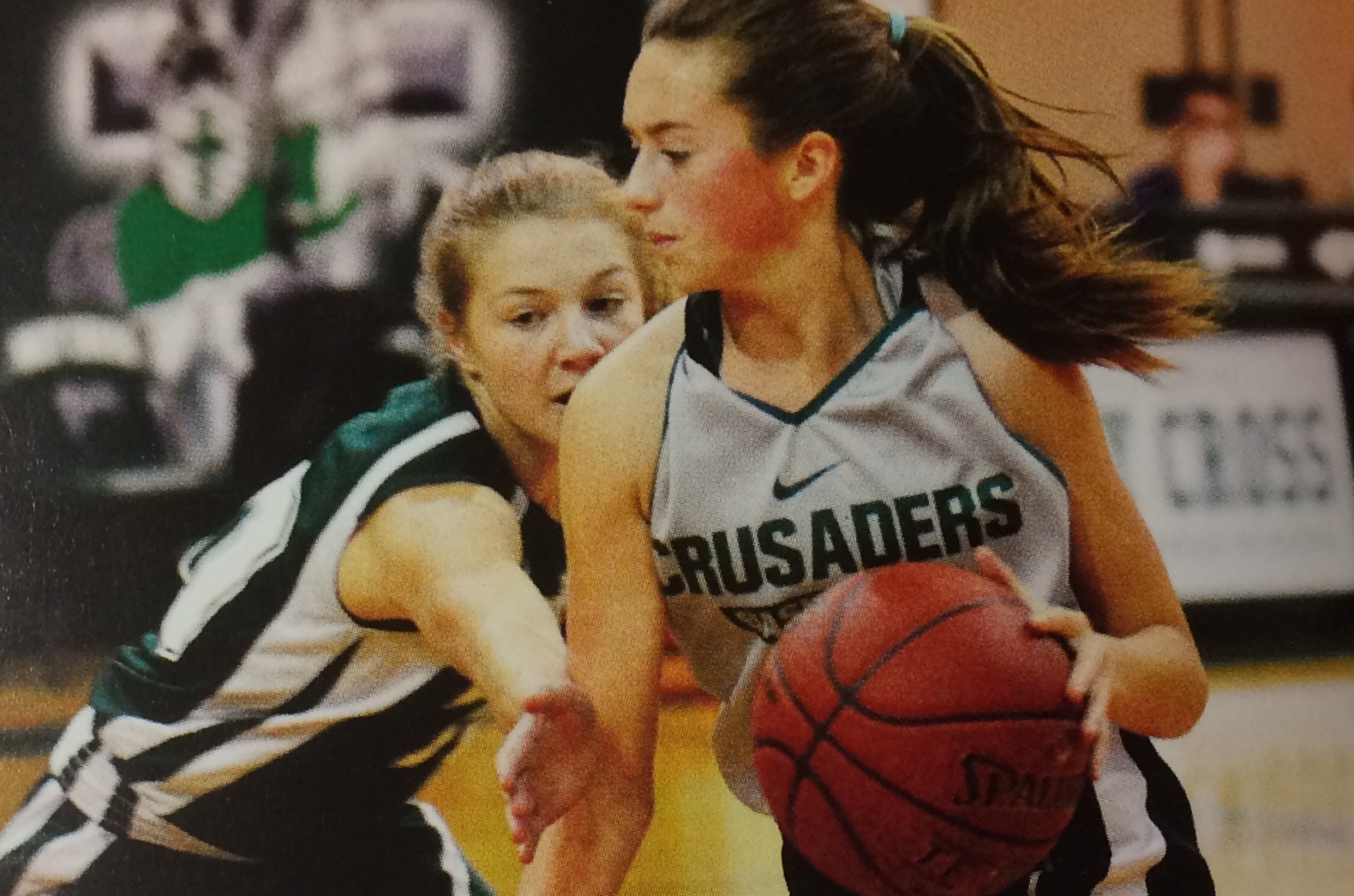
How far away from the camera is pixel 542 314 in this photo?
1816mm

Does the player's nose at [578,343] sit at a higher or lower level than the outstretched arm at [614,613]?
higher

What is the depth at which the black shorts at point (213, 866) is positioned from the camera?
1775 mm

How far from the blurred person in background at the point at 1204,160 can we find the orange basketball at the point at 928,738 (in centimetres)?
78

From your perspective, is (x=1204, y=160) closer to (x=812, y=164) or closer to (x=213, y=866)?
(x=812, y=164)

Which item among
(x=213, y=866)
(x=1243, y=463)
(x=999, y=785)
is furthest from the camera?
(x=1243, y=463)

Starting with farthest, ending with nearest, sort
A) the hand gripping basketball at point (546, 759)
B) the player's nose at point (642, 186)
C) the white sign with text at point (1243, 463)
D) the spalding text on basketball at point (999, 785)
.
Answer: the white sign with text at point (1243, 463), the player's nose at point (642, 186), the hand gripping basketball at point (546, 759), the spalding text on basketball at point (999, 785)

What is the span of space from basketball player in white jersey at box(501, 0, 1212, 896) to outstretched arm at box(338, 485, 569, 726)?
0.07 m

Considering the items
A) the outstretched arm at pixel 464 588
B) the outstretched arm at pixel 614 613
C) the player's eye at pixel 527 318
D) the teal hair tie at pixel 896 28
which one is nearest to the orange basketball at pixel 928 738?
the outstretched arm at pixel 614 613

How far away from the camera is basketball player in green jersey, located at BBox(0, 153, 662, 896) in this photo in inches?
70.2

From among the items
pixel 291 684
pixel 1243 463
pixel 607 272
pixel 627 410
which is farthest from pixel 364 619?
pixel 1243 463

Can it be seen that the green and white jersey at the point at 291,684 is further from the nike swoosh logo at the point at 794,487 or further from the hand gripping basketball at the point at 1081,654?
the hand gripping basketball at the point at 1081,654

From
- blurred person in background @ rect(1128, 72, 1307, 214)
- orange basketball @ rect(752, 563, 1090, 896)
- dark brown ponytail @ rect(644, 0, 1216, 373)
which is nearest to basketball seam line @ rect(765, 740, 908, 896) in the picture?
orange basketball @ rect(752, 563, 1090, 896)

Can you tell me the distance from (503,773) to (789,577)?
1.43 ft

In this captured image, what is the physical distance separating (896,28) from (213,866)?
4.72 feet
